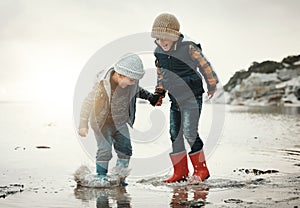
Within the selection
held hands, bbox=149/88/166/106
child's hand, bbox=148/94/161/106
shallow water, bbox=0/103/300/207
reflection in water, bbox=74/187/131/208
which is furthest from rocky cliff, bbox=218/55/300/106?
reflection in water, bbox=74/187/131/208

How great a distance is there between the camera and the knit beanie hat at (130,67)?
498 centimetres

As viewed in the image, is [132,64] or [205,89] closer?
[132,64]

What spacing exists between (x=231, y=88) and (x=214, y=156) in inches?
2035

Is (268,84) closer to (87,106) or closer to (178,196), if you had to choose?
(87,106)

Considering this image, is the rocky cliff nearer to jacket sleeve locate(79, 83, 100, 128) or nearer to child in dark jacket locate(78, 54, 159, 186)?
child in dark jacket locate(78, 54, 159, 186)

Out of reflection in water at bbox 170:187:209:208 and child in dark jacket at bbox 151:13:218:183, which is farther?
child in dark jacket at bbox 151:13:218:183

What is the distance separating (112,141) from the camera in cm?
530

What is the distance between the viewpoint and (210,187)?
4.92 meters

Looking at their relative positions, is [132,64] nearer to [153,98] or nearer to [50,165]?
[153,98]

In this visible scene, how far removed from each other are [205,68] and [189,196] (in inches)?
64.1

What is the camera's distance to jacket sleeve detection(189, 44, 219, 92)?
5.45 metres

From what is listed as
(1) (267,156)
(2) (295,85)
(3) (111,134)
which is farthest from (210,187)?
(2) (295,85)

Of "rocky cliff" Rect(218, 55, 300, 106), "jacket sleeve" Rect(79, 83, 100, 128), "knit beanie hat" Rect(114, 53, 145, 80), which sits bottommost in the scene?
"jacket sleeve" Rect(79, 83, 100, 128)

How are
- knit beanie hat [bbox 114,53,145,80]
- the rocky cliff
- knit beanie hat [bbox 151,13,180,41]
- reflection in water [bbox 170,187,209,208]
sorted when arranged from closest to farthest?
1. reflection in water [bbox 170,187,209,208]
2. knit beanie hat [bbox 114,53,145,80]
3. knit beanie hat [bbox 151,13,180,41]
4. the rocky cliff
